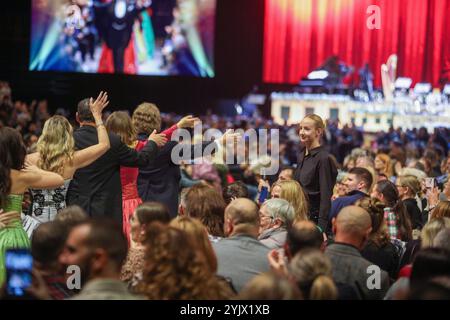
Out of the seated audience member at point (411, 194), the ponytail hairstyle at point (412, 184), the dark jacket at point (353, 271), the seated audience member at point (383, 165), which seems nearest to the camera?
the dark jacket at point (353, 271)

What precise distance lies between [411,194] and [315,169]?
1062mm

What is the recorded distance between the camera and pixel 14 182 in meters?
4.10

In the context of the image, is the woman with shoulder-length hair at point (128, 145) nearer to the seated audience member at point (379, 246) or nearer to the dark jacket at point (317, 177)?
the dark jacket at point (317, 177)

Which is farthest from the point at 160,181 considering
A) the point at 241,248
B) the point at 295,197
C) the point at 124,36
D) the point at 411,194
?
the point at 124,36

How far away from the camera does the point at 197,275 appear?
9.45 feet

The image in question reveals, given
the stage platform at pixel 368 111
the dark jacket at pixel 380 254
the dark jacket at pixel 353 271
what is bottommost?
the dark jacket at pixel 380 254

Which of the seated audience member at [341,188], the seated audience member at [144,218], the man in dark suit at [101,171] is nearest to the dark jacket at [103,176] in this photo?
the man in dark suit at [101,171]

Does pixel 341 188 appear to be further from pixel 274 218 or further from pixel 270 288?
pixel 270 288

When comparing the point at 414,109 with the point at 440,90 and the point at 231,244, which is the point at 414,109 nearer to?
the point at 440,90

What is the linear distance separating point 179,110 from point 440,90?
18.2 ft

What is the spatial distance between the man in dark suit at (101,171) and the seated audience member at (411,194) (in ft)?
6.59

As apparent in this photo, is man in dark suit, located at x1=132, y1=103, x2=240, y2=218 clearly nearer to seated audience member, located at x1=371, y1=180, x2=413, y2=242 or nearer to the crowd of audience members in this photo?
the crowd of audience members

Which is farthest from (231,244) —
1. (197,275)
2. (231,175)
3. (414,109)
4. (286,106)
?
(286,106)

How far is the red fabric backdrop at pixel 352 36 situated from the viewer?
18.0 metres
